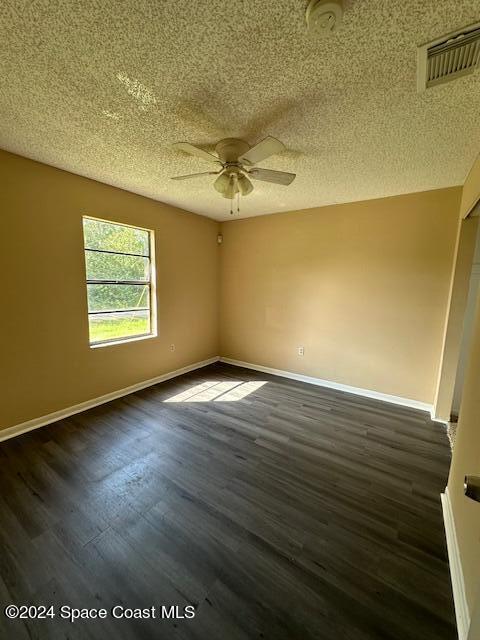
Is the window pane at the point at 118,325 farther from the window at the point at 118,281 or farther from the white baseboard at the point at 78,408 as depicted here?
the white baseboard at the point at 78,408

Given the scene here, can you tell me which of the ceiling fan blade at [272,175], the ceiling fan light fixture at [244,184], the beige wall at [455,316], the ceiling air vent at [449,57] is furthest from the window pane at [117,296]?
the beige wall at [455,316]

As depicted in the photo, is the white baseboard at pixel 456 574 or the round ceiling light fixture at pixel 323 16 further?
the white baseboard at pixel 456 574

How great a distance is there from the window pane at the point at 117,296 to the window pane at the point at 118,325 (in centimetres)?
10

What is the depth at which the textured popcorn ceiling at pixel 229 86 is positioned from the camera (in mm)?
1029

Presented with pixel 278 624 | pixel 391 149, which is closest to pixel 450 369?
pixel 391 149

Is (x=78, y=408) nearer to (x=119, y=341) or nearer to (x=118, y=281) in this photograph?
(x=119, y=341)

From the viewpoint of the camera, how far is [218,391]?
3.53m

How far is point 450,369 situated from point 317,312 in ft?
5.44

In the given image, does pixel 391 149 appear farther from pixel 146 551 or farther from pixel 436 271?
pixel 146 551

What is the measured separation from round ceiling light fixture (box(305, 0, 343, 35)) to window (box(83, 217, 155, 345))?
2747mm

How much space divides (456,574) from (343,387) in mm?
2403

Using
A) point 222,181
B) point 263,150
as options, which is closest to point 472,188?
point 263,150

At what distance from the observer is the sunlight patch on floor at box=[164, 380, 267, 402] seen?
3.27m

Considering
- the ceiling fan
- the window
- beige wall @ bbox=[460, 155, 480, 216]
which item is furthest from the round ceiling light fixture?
the window
